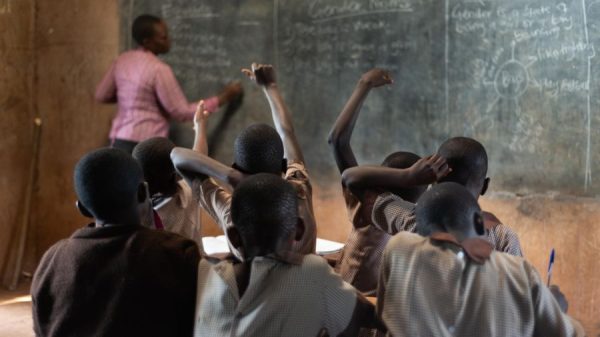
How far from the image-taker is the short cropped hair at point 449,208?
202 centimetres

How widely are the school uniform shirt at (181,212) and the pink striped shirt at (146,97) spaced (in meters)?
2.34

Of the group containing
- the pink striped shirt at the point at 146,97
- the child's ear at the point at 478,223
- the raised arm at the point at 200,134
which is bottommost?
the child's ear at the point at 478,223

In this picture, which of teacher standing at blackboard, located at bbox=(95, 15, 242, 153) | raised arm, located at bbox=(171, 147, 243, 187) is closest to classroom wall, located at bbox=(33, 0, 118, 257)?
teacher standing at blackboard, located at bbox=(95, 15, 242, 153)

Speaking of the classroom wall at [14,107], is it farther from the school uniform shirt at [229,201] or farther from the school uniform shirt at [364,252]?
the school uniform shirt at [364,252]

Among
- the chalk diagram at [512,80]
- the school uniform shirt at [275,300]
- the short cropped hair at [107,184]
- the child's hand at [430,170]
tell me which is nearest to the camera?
the school uniform shirt at [275,300]

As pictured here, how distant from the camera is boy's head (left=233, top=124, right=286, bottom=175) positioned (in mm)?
2625

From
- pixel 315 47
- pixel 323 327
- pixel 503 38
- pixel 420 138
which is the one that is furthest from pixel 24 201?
pixel 323 327

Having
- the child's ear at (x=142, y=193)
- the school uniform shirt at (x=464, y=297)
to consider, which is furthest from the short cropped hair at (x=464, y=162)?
A: the child's ear at (x=142, y=193)

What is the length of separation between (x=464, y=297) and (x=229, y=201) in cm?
88

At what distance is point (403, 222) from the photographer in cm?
245

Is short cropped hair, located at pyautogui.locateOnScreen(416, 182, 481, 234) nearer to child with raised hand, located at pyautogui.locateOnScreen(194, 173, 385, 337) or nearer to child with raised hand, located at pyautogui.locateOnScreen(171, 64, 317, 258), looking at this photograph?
child with raised hand, located at pyautogui.locateOnScreen(194, 173, 385, 337)

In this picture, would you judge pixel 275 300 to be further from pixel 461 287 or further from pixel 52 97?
pixel 52 97

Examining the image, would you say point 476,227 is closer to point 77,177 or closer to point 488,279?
point 488,279

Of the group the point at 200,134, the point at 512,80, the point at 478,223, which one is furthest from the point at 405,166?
the point at 512,80
